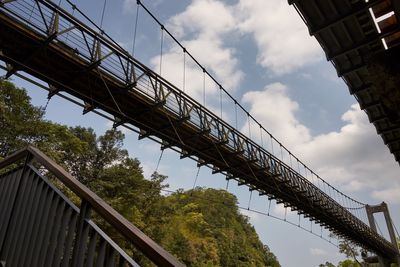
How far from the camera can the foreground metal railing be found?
1.63 meters

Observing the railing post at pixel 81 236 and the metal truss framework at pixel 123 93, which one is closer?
the railing post at pixel 81 236

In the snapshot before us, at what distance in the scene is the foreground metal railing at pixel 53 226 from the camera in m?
1.63

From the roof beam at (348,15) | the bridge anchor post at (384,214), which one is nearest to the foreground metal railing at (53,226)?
the roof beam at (348,15)

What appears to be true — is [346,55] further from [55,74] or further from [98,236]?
[55,74]

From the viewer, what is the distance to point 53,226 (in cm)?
216

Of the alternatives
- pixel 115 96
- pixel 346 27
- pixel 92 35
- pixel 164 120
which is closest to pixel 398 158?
pixel 346 27

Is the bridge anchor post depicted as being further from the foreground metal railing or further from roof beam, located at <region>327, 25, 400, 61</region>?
the foreground metal railing

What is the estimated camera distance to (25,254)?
228cm

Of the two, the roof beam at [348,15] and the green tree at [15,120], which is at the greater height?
the green tree at [15,120]

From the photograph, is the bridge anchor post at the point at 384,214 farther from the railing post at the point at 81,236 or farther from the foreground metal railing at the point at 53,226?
the railing post at the point at 81,236

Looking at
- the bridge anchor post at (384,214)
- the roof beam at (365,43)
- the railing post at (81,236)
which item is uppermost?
the bridge anchor post at (384,214)

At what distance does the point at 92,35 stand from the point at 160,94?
2.70 m

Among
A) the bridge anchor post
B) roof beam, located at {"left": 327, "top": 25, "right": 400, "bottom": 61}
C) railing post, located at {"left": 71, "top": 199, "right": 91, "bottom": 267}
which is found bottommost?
railing post, located at {"left": 71, "top": 199, "right": 91, "bottom": 267}

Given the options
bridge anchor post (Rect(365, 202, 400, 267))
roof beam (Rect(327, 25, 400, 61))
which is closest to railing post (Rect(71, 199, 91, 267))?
roof beam (Rect(327, 25, 400, 61))
